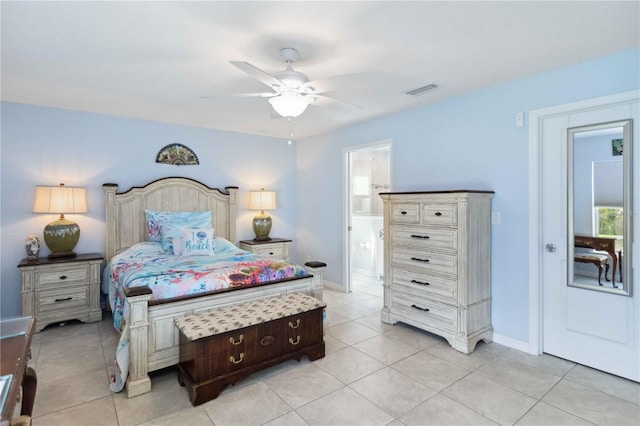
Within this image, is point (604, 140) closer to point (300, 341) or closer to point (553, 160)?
point (553, 160)

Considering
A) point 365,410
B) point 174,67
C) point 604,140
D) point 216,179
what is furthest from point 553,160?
point 216,179

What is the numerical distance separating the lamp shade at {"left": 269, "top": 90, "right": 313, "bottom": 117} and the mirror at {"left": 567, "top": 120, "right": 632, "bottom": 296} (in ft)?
7.31

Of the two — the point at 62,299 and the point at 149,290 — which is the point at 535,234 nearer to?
the point at 149,290

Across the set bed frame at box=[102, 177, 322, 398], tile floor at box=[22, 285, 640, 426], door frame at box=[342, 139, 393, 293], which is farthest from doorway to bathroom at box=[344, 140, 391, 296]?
tile floor at box=[22, 285, 640, 426]

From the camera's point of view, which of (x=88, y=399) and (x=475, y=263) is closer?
(x=88, y=399)

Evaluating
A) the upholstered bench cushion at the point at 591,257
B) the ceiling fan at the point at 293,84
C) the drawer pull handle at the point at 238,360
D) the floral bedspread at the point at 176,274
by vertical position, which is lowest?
the drawer pull handle at the point at 238,360

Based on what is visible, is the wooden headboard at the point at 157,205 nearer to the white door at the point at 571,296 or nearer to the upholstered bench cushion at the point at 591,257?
the white door at the point at 571,296

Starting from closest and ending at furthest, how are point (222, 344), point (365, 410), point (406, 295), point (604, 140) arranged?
point (365, 410)
point (222, 344)
point (604, 140)
point (406, 295)

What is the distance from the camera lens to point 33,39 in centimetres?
221

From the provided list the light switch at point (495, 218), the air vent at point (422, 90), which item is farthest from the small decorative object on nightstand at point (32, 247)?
the light switch at point (495, 218)

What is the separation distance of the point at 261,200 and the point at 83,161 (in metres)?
2.31

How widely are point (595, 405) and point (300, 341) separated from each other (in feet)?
6.74

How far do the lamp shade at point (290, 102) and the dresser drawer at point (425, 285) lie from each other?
2018 mm

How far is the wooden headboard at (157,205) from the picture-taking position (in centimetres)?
409
